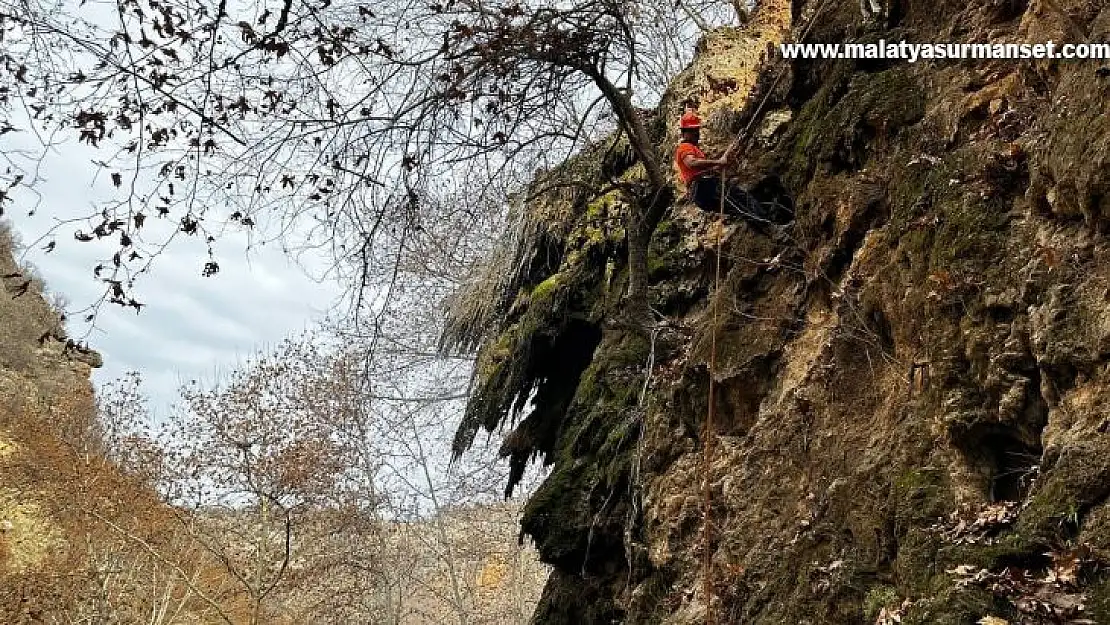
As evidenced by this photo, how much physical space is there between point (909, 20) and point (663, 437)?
11.1 feet

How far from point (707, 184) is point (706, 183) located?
0.01 meters

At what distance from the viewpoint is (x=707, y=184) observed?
661 cm

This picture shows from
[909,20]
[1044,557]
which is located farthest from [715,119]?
[1044,557]

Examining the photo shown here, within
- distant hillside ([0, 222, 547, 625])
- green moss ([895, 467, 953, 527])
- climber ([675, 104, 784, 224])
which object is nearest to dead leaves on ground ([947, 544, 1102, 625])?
green moss ([895, 467, 953, 527])

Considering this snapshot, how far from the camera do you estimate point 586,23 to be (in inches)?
251

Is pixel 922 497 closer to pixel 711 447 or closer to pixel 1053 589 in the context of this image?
pixel 1053 589

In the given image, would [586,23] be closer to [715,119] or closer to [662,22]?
[662,22]

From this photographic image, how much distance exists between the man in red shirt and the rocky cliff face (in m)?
0.28

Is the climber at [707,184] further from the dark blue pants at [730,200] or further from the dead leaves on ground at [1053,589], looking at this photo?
the dead leaves on ground at [1053,589]

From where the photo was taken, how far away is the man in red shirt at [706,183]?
20.7ft

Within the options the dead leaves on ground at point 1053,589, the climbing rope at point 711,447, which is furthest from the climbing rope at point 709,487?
the dead leaves on ground at point 1053,589

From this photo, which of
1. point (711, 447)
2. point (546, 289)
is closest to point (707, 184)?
point (711, 447)

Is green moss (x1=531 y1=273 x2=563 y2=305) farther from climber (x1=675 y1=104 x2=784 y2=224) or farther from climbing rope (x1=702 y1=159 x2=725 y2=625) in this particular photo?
climber (x1=675 y1=104 x2=784 y2=224)

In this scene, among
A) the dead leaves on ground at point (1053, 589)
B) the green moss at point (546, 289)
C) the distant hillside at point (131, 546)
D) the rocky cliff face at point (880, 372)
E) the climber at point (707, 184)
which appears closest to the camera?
the dead leaves on ground at point (1053, 589)
